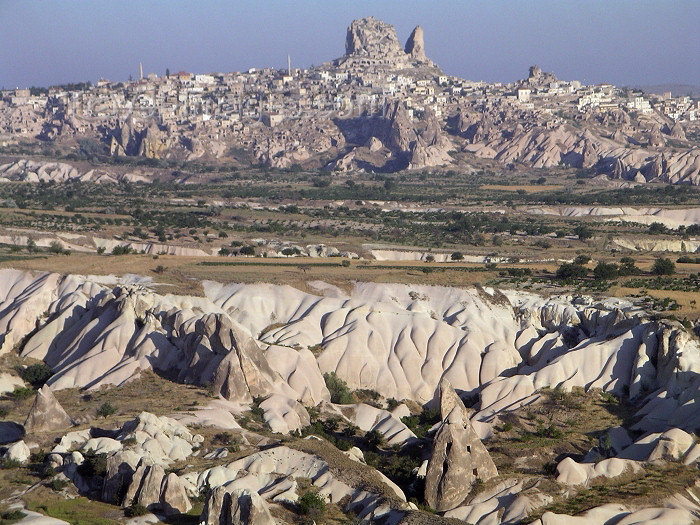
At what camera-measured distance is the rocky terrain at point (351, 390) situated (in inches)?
1526

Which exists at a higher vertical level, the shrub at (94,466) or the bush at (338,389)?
the shrub at (94,466)

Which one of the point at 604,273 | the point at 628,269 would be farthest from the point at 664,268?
the point at 604,273

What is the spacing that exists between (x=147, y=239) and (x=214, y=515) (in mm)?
64503

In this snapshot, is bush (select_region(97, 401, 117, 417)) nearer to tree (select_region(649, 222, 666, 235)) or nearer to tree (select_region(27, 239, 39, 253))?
tree (select_region(27, 239, 39, 253))

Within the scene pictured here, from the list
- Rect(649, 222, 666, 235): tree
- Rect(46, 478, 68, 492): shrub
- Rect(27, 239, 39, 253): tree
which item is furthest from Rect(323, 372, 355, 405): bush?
Rect(649, 222, 666, 235): tree

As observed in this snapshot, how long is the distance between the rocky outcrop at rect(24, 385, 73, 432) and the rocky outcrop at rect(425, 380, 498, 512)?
15.7m

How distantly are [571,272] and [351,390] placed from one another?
21.1 metres

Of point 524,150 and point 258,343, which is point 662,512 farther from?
point 524,150

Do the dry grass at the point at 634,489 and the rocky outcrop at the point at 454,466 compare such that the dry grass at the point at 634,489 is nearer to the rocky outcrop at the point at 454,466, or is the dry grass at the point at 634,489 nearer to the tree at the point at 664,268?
the rocky outcrop at the point at 454,466

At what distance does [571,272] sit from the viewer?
72500 millimetres

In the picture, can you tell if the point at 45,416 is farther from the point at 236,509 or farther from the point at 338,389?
the point at 338,389

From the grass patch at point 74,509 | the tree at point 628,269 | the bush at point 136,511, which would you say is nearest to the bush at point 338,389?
the grass patch at point 74,509

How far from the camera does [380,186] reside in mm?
161375

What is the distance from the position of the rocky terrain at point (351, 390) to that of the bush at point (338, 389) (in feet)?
0.31
